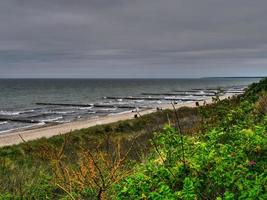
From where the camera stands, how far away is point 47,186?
8.04m

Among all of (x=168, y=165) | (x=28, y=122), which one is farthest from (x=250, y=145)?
(x=28, y=122)

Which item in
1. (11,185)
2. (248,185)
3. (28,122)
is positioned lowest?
(28,122)

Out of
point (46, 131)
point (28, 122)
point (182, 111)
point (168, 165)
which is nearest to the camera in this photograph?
point (168, 165)

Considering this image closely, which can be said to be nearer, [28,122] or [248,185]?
[248,185]

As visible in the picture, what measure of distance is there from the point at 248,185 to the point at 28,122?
4989 cm

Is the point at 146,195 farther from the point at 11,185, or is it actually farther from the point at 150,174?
the point at 11,185

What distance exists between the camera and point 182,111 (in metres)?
46.5

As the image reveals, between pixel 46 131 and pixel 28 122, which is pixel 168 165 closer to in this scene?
pixel 46 131

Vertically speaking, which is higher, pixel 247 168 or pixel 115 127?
pixel 247 168

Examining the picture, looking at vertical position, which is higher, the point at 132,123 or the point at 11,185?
the point at 11,185

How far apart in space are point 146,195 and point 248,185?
4.34ft

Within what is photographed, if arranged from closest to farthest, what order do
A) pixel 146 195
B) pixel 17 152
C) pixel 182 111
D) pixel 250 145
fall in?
pixel 146 195, pixel 250 145, pixel 17 152, pixel 182 111

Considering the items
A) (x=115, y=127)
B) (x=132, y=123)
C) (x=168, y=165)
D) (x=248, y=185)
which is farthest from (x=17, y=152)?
(x=248, y=185)

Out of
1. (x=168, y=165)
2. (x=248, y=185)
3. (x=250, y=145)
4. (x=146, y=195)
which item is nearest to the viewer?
(x=248, y=185)
